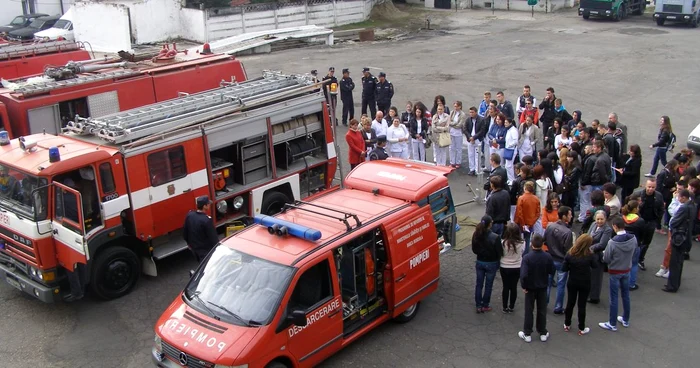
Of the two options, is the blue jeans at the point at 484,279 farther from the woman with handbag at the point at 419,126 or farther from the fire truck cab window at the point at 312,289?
the woman with handbag at the point at 419,126

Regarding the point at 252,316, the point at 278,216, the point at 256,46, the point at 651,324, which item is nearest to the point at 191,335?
the point at 252,316

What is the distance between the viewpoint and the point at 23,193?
33.2 ft

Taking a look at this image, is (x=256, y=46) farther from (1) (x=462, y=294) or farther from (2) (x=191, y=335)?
(2) (x=191, y=335)

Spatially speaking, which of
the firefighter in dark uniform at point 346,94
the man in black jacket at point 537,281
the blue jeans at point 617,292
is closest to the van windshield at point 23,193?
the man in black jacket at point 537,281

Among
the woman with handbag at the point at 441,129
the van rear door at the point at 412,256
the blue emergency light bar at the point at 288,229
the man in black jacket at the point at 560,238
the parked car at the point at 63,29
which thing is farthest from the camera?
the parked car at the point at 63,29

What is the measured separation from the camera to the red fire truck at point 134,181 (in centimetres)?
996

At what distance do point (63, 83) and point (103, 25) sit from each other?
19.7m

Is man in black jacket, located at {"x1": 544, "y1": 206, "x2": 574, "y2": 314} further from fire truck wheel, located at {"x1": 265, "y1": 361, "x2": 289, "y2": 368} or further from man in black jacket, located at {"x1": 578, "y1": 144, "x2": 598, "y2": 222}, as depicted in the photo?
fire truck wheel, located at {"x1": 265, "y1": 361, "x2": 289, "y2": 368}

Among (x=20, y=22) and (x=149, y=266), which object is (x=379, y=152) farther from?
(x=20, y=22)

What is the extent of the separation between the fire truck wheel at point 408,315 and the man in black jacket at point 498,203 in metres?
1.95

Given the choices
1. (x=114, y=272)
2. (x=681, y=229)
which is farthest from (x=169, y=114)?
(x=681, y=229)

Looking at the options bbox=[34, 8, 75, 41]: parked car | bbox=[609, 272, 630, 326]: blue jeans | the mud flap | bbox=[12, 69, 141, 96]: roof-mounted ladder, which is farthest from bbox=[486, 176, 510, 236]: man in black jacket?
bbox=[34, 8, 75, 41]: parked car

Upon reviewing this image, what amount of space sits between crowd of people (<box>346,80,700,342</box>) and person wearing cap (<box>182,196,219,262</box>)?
3.83m

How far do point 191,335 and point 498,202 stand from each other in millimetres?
5052
